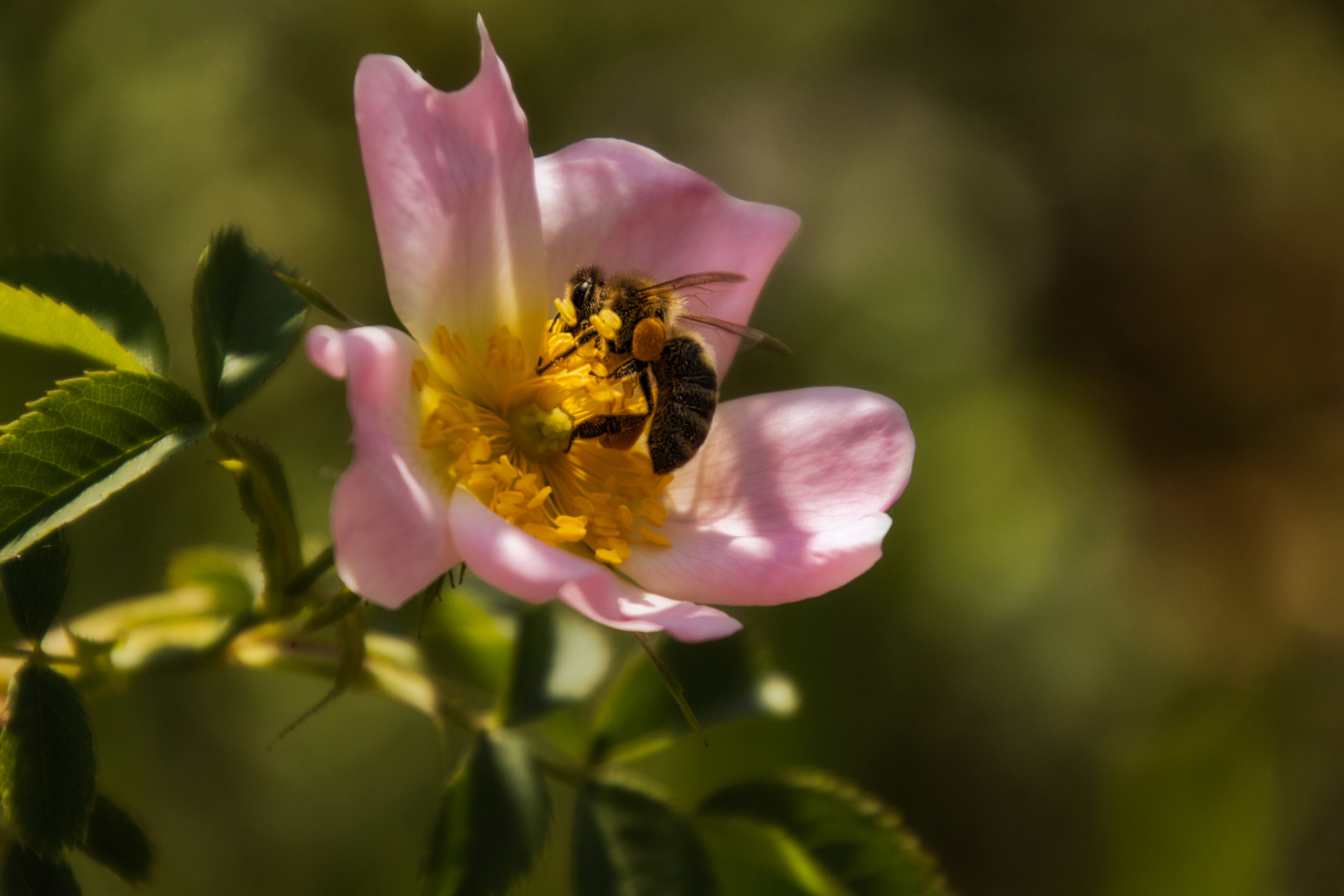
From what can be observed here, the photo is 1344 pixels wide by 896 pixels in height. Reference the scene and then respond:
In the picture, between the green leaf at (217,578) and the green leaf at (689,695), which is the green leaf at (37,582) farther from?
the green leaf at (689,695)

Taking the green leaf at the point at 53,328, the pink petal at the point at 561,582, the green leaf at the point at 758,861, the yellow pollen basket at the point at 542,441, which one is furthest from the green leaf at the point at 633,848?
the green leaf at the point at 53,328

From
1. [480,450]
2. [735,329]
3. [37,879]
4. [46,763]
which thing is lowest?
[37,879]

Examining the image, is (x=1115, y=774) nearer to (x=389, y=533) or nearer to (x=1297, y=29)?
(x=389, y=533)

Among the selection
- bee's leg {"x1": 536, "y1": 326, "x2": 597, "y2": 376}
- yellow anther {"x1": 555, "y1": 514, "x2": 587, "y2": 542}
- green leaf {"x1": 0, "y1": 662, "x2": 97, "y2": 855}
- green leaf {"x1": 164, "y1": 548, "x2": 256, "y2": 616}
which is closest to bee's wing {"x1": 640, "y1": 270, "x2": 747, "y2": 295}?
bee's leg {"x1": 536, "y1": 326, "x2": 597, "y2": 376}

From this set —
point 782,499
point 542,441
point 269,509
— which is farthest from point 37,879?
point 782,499

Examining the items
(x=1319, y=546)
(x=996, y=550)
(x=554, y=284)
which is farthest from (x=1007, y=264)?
(x=554, y=284)

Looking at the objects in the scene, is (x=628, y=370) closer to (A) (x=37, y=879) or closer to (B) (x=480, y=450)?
(B) (x=480, y=450)
